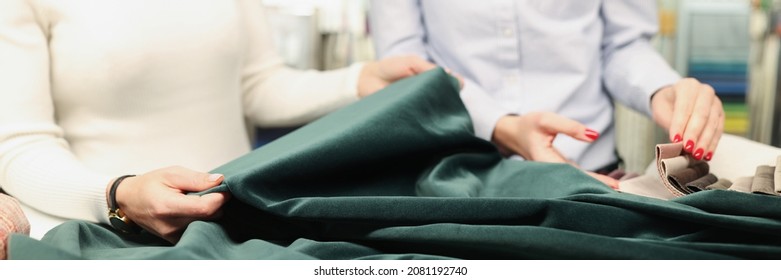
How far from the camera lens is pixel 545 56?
1.05 metres

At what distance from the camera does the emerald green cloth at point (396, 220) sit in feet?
1.80

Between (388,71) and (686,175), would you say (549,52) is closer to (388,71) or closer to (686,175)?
(388,71)

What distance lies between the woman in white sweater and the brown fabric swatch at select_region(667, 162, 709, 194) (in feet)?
1.11

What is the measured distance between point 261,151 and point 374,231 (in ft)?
0.58

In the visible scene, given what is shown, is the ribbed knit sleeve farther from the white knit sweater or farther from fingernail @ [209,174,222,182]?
fingernail @ [209,174,222,182]

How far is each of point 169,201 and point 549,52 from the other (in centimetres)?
59

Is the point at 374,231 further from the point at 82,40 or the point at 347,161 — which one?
the point at 82,40

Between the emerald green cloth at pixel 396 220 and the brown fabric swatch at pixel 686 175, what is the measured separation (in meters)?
0.07

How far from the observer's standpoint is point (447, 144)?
80cm

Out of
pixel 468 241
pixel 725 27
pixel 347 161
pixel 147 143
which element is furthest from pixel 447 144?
pixel 725 27

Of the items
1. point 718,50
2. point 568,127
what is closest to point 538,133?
point 568,127

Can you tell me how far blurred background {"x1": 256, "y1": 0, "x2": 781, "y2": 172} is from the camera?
7.22 feet

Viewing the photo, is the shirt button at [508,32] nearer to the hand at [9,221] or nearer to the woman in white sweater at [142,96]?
the woman in white sweater at [142,96]

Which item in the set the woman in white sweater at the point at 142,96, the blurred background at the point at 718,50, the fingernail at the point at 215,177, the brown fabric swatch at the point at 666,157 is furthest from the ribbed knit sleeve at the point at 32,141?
the blurred background at the point at 718,50
